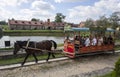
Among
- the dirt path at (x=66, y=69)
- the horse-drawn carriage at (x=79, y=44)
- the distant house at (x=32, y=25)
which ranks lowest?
the dirt path at (x=66, y=69)

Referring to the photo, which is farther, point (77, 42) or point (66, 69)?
point (77, 42)

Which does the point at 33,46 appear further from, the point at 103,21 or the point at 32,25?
the point at 32,25

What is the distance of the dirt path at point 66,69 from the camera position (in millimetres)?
11359

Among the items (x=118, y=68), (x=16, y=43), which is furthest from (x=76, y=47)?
(x=118, y=68)

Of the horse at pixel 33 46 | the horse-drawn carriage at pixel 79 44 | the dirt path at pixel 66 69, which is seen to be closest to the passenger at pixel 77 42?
the horse-drawn carriage at pixel 79 44

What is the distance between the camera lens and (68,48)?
16.0m

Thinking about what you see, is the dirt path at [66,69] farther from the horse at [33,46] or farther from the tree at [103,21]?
the tree at [103,21]

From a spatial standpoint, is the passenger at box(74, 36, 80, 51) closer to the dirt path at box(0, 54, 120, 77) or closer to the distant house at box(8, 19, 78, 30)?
the dirt path at box(0, 54, 120, 77)

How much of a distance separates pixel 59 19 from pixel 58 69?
112925mm

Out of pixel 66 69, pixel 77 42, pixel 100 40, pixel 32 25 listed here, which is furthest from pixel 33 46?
pixel 32 25

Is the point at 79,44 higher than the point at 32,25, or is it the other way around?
the point at 32,25

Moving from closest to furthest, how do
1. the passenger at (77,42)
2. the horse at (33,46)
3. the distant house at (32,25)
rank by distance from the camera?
the horse at (33,46) → the passenger at (77,42) → the distant house at (32,25)

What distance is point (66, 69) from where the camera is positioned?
42.2ft

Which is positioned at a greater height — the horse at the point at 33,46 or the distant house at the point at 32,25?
the distant house at the point at 32,25
